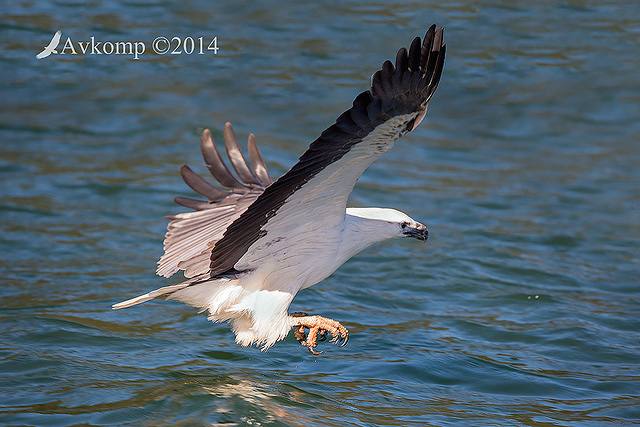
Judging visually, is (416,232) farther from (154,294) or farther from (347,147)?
(154,294)

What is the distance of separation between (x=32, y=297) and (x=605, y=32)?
9.21 metres

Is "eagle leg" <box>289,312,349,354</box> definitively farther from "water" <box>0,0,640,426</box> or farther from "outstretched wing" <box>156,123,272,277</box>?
"outstretched wing" <box>156,123,272,277</box>

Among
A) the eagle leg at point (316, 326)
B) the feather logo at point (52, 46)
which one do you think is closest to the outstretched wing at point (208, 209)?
the eagle leg at point (316, 326)

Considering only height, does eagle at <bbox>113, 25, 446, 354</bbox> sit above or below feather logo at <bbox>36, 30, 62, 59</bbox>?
below

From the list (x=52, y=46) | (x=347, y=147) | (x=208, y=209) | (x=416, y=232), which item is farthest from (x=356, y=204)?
(x=52, y=46)

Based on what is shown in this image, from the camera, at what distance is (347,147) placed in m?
4.37

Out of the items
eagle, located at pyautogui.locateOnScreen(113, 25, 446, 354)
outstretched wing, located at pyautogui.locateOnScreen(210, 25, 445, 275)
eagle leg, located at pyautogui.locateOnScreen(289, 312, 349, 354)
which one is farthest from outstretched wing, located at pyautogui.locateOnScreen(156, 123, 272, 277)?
eagle leg, located at pyautogui.locateOnScreen(289, 312, 349, 354)

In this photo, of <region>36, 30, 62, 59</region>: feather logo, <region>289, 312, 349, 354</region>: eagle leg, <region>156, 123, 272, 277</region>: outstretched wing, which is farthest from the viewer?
<region>36, 30, 62, 59</region>: feather logo

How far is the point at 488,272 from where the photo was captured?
834cm

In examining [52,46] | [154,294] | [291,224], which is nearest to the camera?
[154,294]

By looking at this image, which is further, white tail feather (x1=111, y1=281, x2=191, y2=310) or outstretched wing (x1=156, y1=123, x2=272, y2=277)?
outstretched wing (x1=156, y1=123, x2=272, y2=277)

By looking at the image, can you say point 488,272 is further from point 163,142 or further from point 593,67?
point 593,67

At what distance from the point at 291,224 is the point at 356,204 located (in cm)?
419

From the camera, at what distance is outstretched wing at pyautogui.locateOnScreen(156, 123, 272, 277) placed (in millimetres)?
5758
